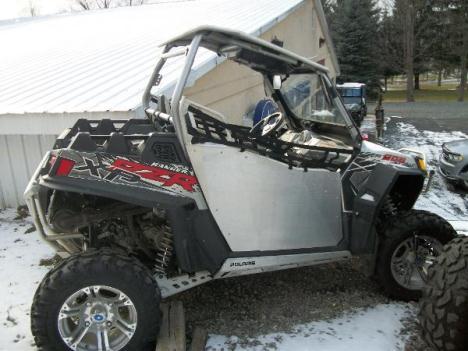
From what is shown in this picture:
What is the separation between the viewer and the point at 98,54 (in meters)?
8.66

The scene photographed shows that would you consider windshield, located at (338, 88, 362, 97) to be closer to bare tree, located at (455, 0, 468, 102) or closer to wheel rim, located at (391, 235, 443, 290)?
bare tree, located at (455, 0, 468, 102)

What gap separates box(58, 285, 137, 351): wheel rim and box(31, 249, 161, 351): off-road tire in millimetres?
39

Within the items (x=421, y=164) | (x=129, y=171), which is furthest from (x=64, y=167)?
(x=421, y=164)

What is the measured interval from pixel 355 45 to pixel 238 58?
34.7 meters

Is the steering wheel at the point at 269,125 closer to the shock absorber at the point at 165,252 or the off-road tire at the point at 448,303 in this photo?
the shock absorber at the point at 165,252

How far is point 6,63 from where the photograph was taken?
30.1 feet

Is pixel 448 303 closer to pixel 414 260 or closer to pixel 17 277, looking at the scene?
pixel 414 260

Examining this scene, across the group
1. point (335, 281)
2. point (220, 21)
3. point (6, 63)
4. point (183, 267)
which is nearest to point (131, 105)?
point (183, 267)

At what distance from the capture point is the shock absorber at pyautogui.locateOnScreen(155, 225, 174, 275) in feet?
11.6

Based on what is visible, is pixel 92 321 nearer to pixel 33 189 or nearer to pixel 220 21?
pixel 33 189

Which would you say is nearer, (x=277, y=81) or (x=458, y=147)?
(x=277, y=81)

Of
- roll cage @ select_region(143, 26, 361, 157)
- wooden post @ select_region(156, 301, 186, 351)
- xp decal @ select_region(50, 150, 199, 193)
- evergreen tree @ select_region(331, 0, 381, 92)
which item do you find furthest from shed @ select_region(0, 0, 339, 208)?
evergreen tree @ select_region(331, 0, 381, 92)

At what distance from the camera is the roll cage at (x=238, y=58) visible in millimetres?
3297

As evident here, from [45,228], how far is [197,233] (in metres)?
1.12
